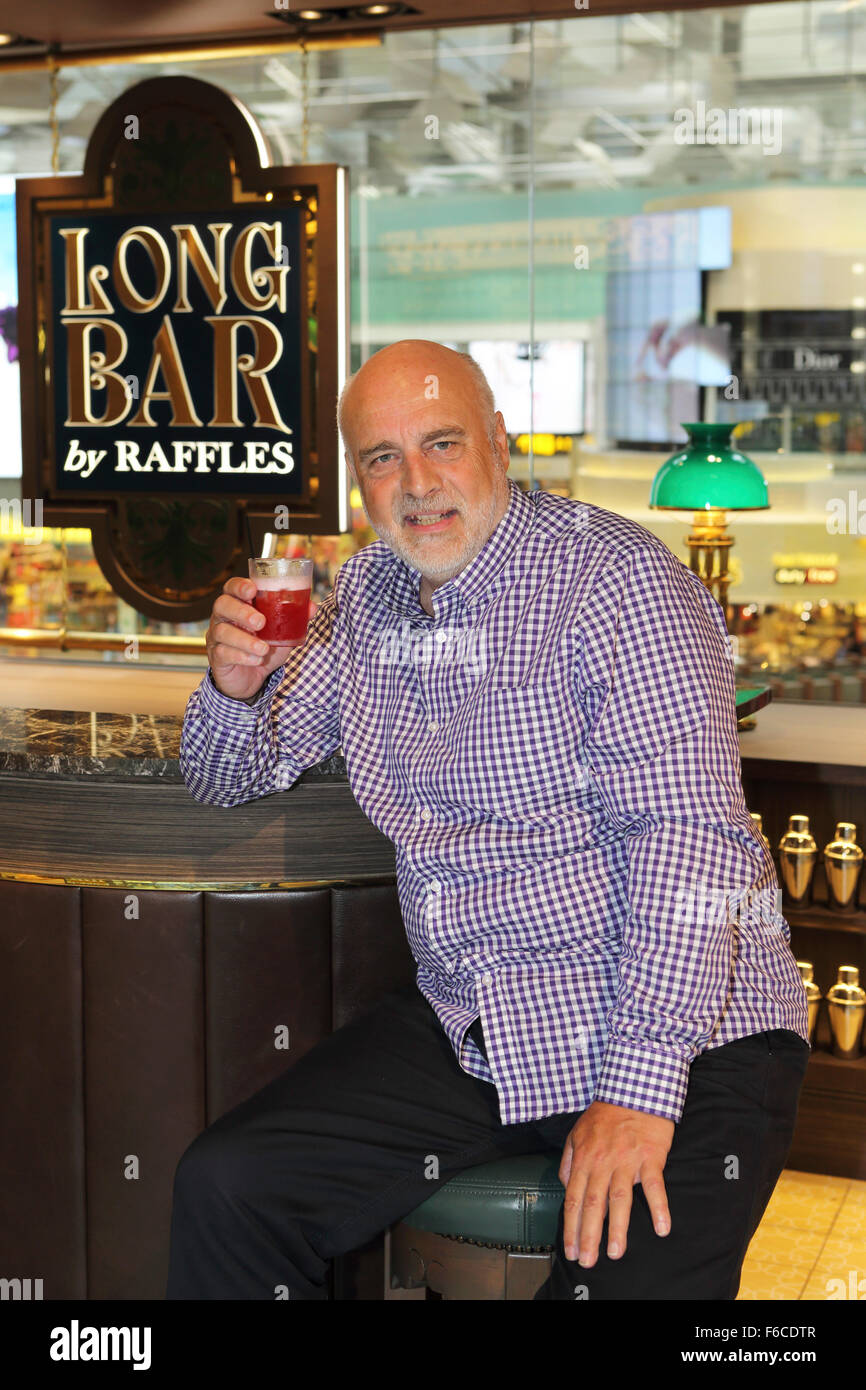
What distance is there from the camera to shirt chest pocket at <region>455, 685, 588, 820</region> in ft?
6.08

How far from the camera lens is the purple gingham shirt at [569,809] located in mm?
1745

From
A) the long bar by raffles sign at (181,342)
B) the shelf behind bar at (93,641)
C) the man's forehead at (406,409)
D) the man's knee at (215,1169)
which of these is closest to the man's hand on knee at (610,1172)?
the man's knee at (215,1169)

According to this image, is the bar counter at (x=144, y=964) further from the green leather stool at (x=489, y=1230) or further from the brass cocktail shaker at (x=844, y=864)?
the brass cocktail shaker at (x=844, y=864)

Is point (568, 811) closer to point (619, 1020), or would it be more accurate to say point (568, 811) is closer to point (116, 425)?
point (619, 1020)

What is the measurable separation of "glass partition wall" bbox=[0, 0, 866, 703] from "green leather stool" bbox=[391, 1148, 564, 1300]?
429cm

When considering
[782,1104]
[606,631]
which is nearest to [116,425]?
[606,631]

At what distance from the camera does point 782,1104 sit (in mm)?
1791

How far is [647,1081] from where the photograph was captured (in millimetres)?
1669

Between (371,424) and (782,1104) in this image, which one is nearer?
(782,1104)

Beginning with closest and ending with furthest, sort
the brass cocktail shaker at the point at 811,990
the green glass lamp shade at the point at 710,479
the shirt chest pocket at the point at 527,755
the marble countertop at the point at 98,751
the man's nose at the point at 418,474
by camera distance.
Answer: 1. the shirt chest pocket at the point at 527,755
2. the man's nose at the point at 418,474
3. the marble countertop at the point at 98,751
4. the brass cocktail shaker at the point at 811,990
5. the green glass lamp shade at the point at 710,479

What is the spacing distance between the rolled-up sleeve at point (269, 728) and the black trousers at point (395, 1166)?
443 mm

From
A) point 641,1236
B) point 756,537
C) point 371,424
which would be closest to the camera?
point 641,1236

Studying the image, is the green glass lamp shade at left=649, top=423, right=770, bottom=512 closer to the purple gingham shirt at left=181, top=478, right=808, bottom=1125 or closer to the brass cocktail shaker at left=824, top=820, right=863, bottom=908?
the brass cocktail shaker at left=824, top=820, right=863, bottom=908

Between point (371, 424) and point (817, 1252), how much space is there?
192cm
